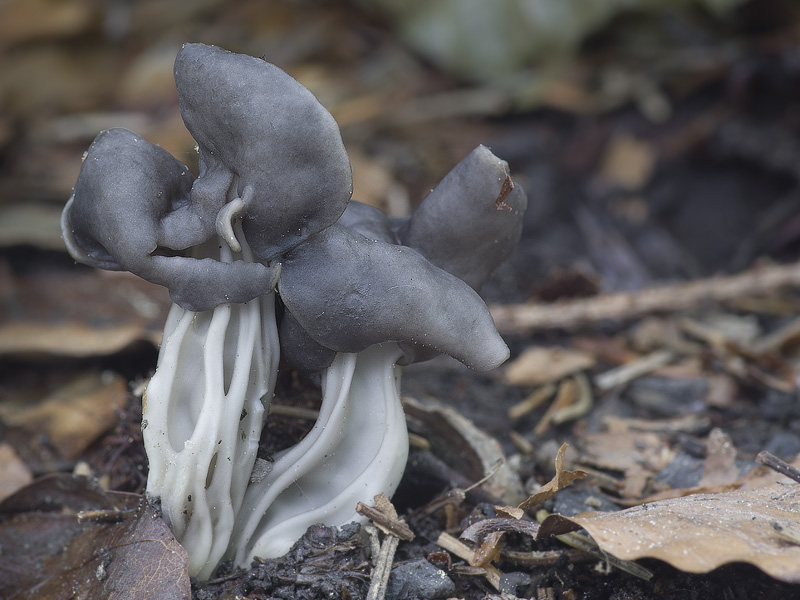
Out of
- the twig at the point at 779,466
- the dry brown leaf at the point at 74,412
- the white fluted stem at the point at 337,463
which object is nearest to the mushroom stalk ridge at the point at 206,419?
the white fluted stem at the point at 337,463

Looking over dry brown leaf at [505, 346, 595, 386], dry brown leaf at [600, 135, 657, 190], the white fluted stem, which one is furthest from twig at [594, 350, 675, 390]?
dry brown leaf at [600, 135, 657, 190]

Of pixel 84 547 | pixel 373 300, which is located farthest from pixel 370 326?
pixel 84 547

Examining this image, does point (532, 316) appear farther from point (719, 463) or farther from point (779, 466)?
point (779, 466)

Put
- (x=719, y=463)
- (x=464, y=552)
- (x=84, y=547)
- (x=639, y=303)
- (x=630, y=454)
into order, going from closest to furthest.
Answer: (x=464, y=552), (x=84, y=547), (x=719, y=463), (x=630, y=454), (x=639, y=303)

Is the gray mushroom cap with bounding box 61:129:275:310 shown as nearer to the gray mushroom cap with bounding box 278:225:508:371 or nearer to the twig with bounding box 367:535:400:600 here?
the gray mushroom cap with bounding box 278:225:508:371

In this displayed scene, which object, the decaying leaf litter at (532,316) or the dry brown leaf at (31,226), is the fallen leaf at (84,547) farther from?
the dry brown leaf at (31,226)
